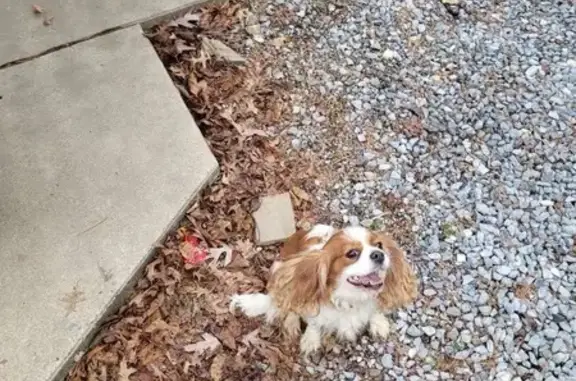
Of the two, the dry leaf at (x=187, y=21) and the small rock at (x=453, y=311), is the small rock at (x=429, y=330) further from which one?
the dry leaf at (x=187, y=21)

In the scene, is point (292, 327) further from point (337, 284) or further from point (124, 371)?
point (124, 371)

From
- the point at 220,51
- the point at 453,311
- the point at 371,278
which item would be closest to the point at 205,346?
the point at 371,278

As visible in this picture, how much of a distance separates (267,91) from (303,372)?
171cm

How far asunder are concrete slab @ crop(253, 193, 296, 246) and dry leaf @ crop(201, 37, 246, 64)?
3.27 feet

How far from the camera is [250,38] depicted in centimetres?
464

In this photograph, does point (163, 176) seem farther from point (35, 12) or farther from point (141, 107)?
point (35, 12)

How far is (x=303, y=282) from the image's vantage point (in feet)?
10.1

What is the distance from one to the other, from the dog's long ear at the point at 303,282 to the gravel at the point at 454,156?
434mm

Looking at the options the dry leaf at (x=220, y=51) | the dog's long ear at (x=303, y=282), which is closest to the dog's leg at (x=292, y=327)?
the dog's long ear at (x=303, y=282)

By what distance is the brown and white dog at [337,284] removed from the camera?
9.94 feet

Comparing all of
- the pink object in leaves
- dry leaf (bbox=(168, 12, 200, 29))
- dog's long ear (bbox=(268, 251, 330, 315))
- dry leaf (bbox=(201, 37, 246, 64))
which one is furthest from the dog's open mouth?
dry leaf (bbox=(168, 12, 200, 29))

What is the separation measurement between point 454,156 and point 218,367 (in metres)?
1.76

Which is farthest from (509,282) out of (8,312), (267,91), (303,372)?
(8,312)

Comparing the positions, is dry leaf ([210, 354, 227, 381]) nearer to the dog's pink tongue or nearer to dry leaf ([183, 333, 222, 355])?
dry leaf ([183, 333, 222, 355])
